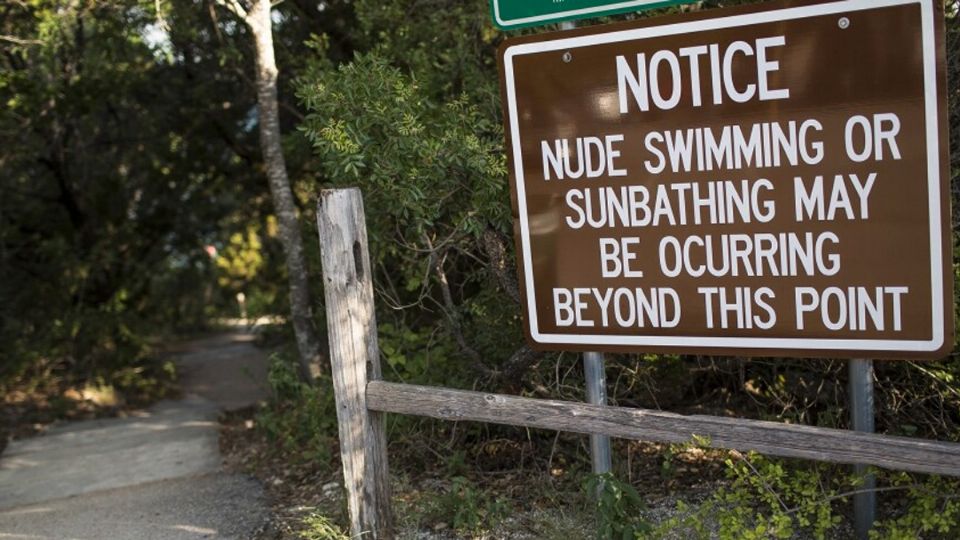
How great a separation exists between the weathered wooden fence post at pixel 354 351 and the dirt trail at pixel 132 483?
1.30 metres

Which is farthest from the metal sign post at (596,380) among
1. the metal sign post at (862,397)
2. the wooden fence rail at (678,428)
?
the metal sign post at (862,397)

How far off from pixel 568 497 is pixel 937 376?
1794mm

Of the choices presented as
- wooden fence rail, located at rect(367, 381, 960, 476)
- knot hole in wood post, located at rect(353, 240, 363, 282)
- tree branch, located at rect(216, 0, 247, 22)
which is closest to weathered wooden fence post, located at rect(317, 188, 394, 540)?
knot hole in wood post, located at rect(353, 240, 363, 282)

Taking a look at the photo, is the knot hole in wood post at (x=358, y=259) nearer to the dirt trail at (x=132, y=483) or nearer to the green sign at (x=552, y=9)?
the green sign at (x=552, y=9)

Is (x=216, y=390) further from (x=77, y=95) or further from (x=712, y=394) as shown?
(x=712, y=394)

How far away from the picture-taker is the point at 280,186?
24.0 feet

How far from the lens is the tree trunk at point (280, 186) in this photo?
6.88m

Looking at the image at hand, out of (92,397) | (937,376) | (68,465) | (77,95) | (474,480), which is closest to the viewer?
(937,376)

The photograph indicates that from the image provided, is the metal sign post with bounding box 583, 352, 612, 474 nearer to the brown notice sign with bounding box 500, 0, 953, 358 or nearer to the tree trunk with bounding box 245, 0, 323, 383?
the brown notice sign with bounding box 500, 0, 953, 358

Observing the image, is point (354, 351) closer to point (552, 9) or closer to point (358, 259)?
point (358, 259)

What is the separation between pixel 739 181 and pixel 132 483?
5176 mm

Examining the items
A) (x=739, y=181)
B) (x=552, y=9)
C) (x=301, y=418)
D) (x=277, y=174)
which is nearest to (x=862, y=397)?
(x=739, y=181)

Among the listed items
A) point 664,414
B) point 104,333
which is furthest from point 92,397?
point 664,414

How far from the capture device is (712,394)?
5.48m
